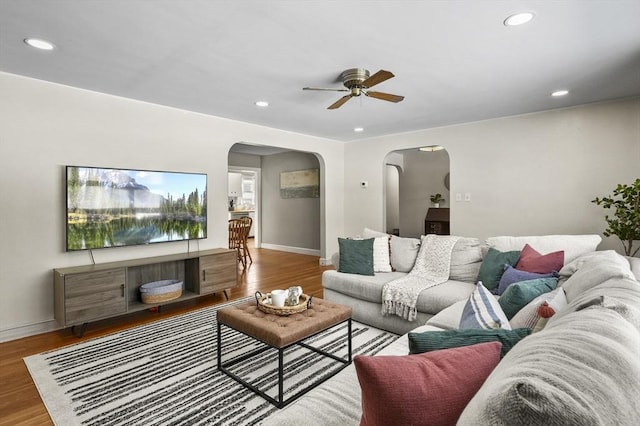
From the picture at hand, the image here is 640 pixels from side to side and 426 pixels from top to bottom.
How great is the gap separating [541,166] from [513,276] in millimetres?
2642

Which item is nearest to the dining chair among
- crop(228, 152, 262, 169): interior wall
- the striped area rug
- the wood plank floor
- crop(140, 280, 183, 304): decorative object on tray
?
the wood plank floor

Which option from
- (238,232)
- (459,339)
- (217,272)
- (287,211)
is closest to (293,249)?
(287,211)

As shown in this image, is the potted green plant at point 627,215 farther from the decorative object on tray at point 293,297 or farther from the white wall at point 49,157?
the white wall at point 49,157

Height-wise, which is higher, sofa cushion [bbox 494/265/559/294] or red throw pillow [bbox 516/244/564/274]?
red throw pillow [bbox 516/244/564/274]

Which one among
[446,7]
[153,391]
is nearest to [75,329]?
[153,391]

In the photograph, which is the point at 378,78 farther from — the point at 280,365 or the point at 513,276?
the point at 280,365

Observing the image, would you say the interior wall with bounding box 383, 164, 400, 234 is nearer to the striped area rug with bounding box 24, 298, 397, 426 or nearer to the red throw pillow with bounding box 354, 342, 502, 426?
the striped area rug with bounding box 24, 298, 397, 426

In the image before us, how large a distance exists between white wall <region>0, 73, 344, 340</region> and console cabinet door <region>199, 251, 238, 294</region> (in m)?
0.48

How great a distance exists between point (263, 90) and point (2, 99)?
2.38 m

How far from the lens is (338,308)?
246cm

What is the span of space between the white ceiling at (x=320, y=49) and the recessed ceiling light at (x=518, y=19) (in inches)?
1.8

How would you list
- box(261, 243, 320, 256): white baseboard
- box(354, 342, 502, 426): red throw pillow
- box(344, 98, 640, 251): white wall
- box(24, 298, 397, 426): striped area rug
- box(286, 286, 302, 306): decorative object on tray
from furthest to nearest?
box(261, 243, 320, 256): white baseboard
box(344, 98, 640, 251): white wall
box(286, 286, 302, 306): decorative object on tray
box(24, 298, 397, 426): striped area rug
box(354, 342, 502, 426): red throw pillow

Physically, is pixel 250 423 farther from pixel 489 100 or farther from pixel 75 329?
pixel 489 100

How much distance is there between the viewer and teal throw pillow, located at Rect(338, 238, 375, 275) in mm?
3465
